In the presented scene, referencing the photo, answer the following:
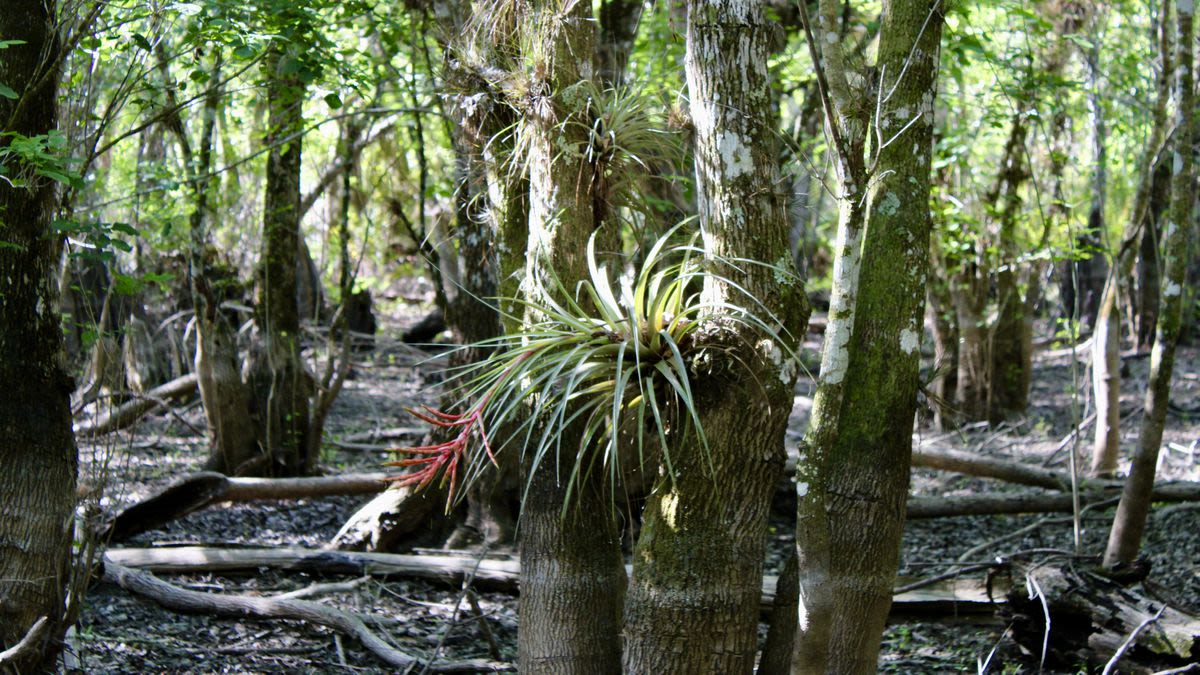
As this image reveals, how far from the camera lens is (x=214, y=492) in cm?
696

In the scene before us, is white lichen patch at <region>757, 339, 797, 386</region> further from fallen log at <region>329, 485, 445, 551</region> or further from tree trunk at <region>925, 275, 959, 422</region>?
tree trunk at <region>925, 275, 959, 422</region>

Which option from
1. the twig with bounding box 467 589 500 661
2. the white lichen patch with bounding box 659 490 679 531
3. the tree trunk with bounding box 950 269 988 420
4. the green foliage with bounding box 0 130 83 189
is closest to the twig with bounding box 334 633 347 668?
the twig with bounding box 467 589 500 661

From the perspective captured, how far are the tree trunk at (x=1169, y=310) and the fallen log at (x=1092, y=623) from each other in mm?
305

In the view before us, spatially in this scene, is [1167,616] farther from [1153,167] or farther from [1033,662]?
[1153,167]

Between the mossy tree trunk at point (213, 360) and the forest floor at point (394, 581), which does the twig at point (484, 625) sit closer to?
the forest floor at point (394, 581)

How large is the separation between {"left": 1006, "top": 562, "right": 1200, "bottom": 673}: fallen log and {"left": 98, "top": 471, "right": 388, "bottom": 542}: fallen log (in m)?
3.78

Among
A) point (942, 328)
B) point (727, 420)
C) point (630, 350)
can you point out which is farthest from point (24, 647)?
point (942, 328)

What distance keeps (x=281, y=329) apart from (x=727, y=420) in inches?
204

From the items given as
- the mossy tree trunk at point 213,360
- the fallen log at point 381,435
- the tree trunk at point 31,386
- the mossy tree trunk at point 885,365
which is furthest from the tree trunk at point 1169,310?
the fallen log at point 381,435

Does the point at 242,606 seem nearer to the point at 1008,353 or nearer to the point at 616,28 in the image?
the point at 616,28

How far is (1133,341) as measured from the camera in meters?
12.8

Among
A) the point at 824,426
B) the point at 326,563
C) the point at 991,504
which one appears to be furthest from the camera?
the point at 991,504

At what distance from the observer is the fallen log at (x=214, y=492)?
6656 millimetres

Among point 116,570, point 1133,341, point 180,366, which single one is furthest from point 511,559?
point 1133,341
